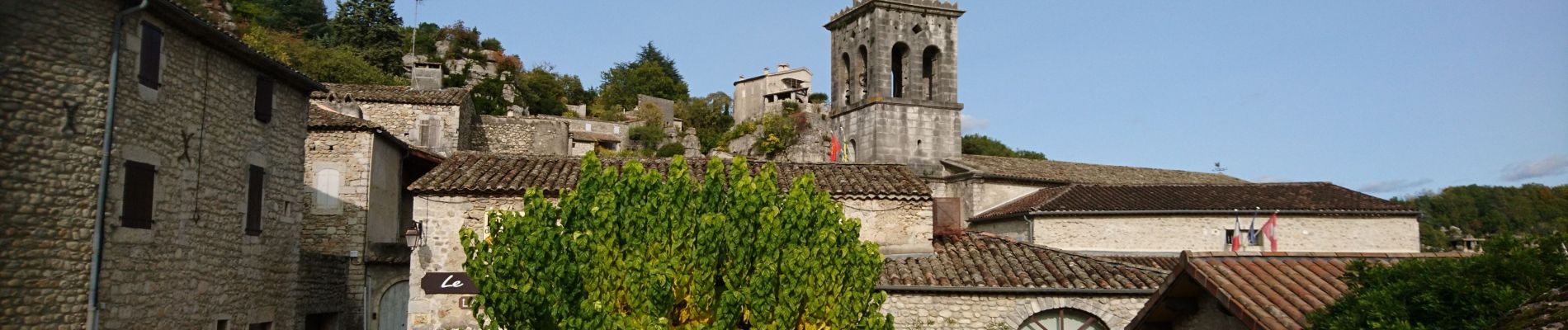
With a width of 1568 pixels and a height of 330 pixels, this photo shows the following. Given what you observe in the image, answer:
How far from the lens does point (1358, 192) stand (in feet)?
103

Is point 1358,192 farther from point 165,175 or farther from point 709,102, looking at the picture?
point 709,102

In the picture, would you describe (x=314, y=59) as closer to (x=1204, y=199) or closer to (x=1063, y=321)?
(x=1204, y=199)

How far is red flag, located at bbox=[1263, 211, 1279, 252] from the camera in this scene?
93.5 ft

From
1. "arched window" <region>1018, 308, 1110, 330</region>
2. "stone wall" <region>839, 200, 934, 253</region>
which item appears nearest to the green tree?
"stone wall" <region>839, 200, 934, 253</region>

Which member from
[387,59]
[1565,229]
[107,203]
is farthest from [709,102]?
[1565,229]

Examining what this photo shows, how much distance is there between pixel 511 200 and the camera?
55.0ft

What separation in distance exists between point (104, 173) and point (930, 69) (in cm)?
2837

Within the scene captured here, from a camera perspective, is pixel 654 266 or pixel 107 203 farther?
pixel 107 203

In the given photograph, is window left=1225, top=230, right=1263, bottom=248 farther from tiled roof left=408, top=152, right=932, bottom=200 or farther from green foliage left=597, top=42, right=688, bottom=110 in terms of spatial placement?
green foliage left=597, top=42, right=688, bottom=110

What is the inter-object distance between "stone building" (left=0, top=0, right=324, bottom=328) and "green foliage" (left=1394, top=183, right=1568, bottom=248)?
55.9 m

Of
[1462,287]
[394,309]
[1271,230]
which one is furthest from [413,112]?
[1462,287]

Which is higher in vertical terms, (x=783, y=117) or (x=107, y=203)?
(x=783, y=117)

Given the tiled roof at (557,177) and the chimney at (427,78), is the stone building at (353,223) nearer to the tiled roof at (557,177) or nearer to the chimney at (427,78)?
the tiled roof at (557,177)

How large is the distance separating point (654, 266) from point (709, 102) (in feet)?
226
